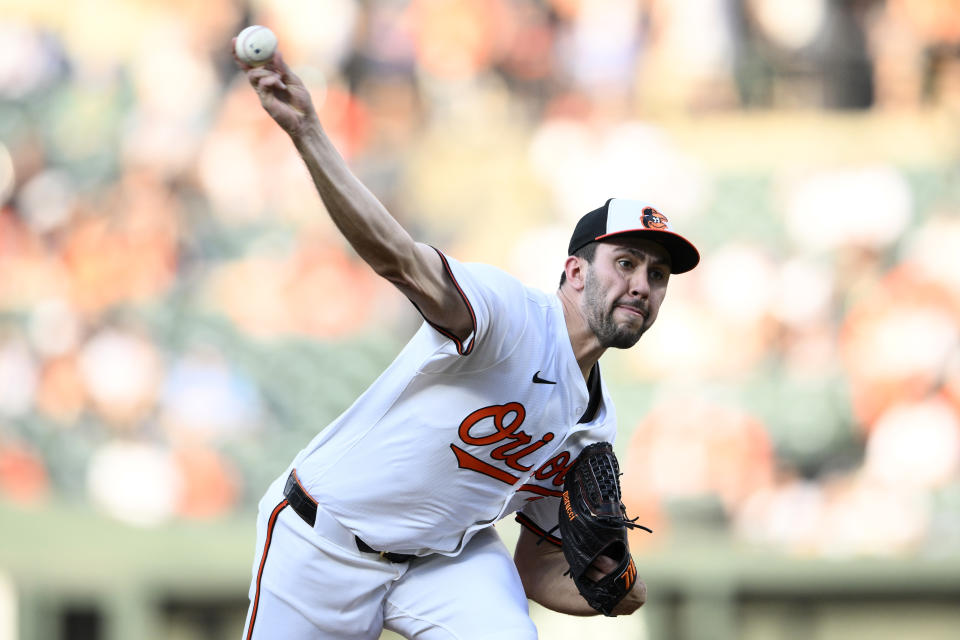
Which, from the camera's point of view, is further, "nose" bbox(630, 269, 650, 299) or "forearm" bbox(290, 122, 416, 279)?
"nose" bbox(630, 269, 650, 299)

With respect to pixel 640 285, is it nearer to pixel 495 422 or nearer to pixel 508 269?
pixel 495 422

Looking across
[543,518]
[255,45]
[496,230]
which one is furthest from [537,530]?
[496,230]

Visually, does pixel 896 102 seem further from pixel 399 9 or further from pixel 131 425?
pixel 131 425

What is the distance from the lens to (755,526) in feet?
19.0

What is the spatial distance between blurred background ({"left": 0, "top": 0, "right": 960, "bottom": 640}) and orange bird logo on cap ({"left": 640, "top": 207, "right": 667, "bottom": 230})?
3.18m

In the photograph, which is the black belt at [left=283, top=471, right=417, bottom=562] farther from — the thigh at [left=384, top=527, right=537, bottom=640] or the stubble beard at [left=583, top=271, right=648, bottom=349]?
the stubble beard at [left=583, top=271, right=648, bottom=349]

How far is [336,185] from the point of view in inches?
79.2

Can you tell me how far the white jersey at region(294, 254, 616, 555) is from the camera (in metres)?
2.37

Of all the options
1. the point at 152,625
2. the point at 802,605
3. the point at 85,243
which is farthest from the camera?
the point at 85,243

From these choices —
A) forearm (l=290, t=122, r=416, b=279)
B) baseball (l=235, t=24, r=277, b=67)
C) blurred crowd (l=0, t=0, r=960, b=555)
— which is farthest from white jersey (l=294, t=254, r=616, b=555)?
blurred crowd (l=0, t=0, r=960, b=555)

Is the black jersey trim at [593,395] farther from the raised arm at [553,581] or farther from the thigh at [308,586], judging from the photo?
the thigh at [308,586]

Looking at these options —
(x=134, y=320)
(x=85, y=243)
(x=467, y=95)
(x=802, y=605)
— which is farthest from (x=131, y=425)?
(x=802, y=605)

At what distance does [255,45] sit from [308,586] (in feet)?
3.98

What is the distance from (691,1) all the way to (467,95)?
148 centimetres
